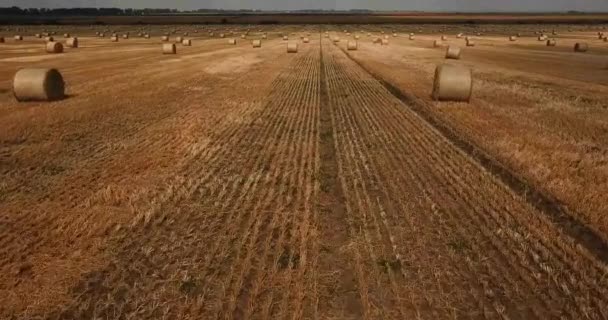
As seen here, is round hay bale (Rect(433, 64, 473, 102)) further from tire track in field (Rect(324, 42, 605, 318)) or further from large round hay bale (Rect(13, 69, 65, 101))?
large round hay bale (Rect(13, 69, 65, 101))

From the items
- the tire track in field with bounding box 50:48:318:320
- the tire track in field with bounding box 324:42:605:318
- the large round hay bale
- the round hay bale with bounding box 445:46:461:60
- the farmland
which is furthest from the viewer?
the round hay bale with bounding box 445:46:461:60

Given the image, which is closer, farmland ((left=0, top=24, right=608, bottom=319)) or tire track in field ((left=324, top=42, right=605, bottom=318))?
farmland ((left=0, top=24, right=608, bottom=319))

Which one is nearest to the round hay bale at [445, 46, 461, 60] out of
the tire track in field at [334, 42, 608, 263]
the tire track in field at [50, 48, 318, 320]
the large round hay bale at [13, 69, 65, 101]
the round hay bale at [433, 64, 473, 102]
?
the round hay bale at [433, 64, 473, 102]

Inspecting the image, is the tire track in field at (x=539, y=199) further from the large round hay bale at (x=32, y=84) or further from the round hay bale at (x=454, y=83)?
the large round hay bale at (x=32, y=84)

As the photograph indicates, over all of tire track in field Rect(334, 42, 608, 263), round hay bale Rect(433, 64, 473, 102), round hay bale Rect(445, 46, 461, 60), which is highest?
round hay bale Rect(445, 46, 461, 60)

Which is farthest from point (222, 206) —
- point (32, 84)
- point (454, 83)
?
point (32, 84)

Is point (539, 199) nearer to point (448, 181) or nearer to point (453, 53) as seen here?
point (448, 181)
